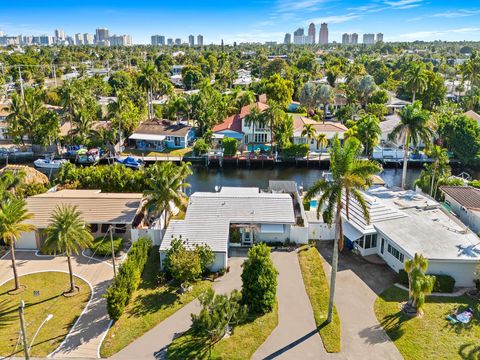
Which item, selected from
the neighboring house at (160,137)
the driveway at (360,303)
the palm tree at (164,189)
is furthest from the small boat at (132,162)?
the driveway at (360,303)

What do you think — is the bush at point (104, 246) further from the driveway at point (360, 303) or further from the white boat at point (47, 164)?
the white boat at point (47, 164)

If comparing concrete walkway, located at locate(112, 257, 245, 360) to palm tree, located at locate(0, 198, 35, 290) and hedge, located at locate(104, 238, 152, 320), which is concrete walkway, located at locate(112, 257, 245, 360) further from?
palm tree, located at locate(0, 198, 35, 290)

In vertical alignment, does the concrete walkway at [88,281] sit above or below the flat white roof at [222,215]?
below

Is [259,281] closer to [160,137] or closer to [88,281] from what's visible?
[88,281]

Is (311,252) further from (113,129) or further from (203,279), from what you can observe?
(113,129)

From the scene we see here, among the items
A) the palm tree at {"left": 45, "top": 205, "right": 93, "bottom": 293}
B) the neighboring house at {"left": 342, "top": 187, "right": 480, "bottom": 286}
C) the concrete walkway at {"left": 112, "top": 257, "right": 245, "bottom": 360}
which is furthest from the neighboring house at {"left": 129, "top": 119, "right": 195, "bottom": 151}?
the concrete walkway at {"left": 112, "top": 257, "right": 245, "bottom": 360}

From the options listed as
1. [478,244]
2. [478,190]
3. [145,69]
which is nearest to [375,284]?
[478,244]

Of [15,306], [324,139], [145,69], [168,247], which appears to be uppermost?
[145,69]
